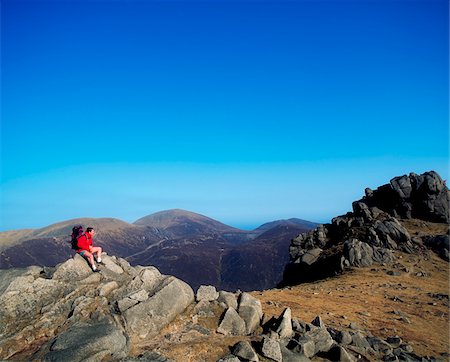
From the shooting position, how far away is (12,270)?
16203mm

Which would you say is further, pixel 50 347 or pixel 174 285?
pixel 174 285

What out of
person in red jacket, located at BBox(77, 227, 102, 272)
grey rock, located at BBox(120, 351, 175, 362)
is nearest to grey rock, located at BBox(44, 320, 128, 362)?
grey rock, located at BBox(120, 351, 175, 362)

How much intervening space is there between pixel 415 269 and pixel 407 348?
20132 mm

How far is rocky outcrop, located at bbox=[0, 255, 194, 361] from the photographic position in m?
12.0

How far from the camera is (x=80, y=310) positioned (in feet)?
46.3

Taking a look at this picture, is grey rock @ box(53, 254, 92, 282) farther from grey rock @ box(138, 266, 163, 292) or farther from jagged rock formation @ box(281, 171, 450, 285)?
jagged rock formation @ box(281, 171, 450, 285)

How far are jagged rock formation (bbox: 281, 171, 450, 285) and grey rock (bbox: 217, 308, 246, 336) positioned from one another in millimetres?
22945

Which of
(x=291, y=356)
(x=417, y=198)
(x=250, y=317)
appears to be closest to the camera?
(x=291, y=356)

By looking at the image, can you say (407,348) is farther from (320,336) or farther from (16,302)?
(16,302)

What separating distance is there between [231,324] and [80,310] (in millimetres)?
6314

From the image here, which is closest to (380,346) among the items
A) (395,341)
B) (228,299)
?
(395,341)

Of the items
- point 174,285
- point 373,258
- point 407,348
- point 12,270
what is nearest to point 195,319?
point 174,285

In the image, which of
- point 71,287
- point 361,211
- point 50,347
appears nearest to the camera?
point 50,347

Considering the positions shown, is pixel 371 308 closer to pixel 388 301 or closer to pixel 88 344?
pixel 388 301
